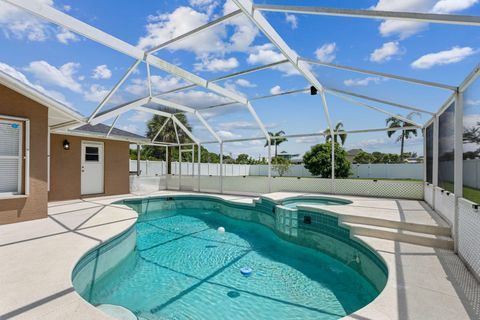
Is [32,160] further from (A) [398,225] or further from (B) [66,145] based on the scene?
(A) [398,225]

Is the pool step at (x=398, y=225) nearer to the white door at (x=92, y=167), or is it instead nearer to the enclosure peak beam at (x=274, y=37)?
the enclosure peak beam at (x=274, y=37)

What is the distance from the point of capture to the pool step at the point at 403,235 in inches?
181

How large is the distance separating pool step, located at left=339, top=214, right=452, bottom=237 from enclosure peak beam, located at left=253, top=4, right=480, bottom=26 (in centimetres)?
378

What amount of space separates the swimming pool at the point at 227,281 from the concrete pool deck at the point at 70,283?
46 centimetres

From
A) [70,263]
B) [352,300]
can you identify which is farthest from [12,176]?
[352,300]

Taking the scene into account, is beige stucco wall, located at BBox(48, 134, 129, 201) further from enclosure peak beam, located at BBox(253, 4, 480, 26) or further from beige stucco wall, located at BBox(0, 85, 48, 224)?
enclosure peak beam, located at BBox(253, 4, 480, 26)

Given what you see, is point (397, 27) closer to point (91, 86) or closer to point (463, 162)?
point (463, 162)

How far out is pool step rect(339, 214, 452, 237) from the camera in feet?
16.5

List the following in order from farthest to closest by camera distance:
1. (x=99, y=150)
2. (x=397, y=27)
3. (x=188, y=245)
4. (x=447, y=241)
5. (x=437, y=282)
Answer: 1. (x=99, y=150)
2. (x=188, y=245)
3. (x=397, y=27)
4. (x=447, y=241)
5. (x=437, y=282)

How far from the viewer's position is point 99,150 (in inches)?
454

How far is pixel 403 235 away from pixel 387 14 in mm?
3988

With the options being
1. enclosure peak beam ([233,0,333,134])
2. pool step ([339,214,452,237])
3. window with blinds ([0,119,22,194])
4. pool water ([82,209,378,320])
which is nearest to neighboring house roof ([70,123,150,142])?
window with blinds ([0,119,22,194])

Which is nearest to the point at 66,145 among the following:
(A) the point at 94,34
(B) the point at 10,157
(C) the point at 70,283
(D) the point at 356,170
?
(B) the point at 10,157

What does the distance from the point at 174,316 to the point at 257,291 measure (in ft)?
4.46
